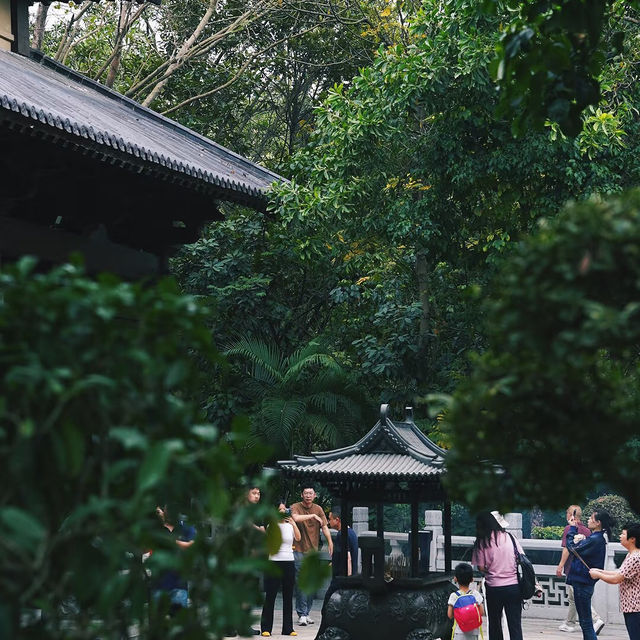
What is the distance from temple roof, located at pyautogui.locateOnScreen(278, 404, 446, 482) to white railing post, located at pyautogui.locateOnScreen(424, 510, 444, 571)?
199 inches

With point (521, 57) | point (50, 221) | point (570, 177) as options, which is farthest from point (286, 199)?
point (521, 57)

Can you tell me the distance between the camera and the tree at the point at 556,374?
2455mm

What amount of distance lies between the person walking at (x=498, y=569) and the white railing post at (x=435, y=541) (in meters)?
5.39

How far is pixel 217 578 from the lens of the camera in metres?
2.40

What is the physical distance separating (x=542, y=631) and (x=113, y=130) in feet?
26.5

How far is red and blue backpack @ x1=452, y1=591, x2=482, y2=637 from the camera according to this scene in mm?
7613

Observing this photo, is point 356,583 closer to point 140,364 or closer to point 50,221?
point 50,221

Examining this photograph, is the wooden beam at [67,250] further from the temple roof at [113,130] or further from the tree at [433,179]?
the tree at [433,179]

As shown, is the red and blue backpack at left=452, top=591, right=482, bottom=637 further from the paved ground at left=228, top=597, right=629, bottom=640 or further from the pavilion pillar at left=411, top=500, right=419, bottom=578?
the paved ground at left=228, top=597, right=629, bottom=640

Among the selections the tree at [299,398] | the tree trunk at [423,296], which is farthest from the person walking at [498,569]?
the tree trunk at [423,296]

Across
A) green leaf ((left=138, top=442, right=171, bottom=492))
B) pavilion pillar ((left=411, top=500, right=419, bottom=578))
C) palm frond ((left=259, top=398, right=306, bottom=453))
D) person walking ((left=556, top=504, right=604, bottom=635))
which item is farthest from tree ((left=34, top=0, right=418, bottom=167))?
green leaf ((left=138, top=442, right=171, bottom=492))

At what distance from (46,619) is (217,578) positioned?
0.49 meters

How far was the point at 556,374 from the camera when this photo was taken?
252 centimetres

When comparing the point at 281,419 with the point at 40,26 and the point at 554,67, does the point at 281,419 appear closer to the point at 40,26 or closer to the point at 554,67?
the point at 40,26
